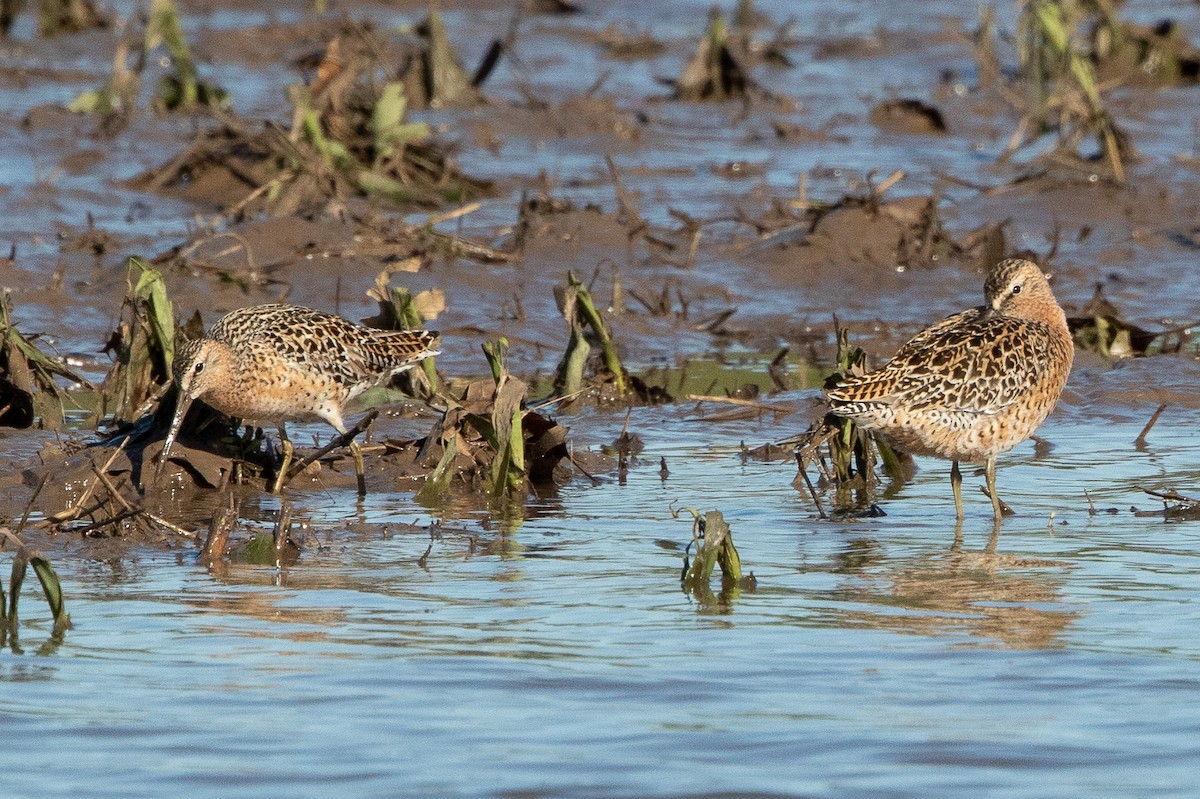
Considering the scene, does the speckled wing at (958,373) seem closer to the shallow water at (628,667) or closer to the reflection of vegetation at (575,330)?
the shallow water at (628,667)

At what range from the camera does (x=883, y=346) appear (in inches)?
440

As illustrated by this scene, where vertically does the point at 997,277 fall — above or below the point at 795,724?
above

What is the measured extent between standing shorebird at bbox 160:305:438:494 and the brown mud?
0.29 m

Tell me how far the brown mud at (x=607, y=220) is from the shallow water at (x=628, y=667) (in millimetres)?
1135

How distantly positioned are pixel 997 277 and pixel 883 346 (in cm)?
269

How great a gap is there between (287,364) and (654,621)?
275 cm

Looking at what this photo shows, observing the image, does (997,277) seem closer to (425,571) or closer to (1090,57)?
(425,571)

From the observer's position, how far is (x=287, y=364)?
27.7 ft

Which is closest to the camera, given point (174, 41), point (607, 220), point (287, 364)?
point (287, 364)

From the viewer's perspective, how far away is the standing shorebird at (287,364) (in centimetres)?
809

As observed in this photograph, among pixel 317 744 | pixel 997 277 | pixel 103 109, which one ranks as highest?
pixel 103 109

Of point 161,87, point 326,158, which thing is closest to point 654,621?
point 326,158

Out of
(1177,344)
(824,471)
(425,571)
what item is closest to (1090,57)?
(1177,344)

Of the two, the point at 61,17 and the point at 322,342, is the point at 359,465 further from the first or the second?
the point at 61,17
